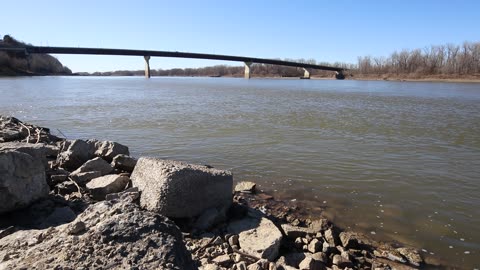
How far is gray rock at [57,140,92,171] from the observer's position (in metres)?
7.42

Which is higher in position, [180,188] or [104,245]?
[104,245]

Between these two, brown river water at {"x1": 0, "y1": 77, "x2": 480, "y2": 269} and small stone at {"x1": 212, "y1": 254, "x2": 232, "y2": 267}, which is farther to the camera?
brown river water at {"x1": 0, "y1": 77, "x2": 480, "y2": 269}

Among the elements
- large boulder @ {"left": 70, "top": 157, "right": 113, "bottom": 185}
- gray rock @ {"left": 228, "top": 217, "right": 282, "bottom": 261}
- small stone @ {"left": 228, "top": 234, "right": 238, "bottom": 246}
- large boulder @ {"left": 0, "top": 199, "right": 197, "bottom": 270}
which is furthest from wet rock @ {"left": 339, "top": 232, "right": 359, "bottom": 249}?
large boulder @ {"left": 70, "top": 157, "right": 113, "bottom": 185}

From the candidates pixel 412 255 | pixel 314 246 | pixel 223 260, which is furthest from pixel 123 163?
pixel 412 255

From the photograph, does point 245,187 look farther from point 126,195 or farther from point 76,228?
point 76,228

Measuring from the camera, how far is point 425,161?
10273mm

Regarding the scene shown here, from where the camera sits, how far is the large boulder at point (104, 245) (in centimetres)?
238

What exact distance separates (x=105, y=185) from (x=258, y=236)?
2.82 meters

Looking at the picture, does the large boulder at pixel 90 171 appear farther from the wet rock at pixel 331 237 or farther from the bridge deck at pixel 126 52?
the bridge deck at pixel 126 52

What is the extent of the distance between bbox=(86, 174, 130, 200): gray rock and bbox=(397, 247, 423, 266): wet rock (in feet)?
15.4

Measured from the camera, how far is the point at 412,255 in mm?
5078

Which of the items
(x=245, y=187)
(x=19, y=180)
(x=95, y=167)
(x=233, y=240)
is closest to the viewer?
(x=19, y=180)

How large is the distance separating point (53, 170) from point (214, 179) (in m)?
3.58

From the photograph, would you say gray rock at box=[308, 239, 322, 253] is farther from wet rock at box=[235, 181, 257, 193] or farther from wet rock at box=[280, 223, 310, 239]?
wet rock at box=[235, 181, 257, 193]
